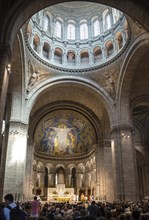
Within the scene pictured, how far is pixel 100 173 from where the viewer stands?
89.9 ft

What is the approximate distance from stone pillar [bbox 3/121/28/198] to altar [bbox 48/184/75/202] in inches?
487

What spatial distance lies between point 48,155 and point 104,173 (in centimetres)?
1007

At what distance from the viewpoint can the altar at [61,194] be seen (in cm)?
2967

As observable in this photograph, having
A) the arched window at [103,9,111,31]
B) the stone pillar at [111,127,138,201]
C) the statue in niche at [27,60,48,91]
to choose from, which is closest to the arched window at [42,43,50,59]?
the statue in niche at [27,60,48,91]

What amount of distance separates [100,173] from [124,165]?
27.7 ft

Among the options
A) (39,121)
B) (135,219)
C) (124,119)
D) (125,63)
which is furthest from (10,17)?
(39,121)

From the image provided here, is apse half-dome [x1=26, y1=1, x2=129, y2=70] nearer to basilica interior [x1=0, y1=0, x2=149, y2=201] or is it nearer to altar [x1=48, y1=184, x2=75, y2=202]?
basilica interior [x1=0, y1=0, x2=149, y2=201]

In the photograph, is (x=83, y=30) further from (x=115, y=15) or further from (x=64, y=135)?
(x=64, y=135)

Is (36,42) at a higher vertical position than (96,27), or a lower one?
lower

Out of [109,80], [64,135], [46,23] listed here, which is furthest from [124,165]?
[46,23]

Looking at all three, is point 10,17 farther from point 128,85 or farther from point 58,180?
point 58,180

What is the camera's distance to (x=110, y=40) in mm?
23562

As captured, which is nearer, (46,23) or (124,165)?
(124,165)

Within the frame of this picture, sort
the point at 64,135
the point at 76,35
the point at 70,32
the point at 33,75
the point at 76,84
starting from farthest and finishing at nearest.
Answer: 1. the point at 64,135
2. the point at 70,32
3. the point at 76,35
4. the point at 76,84
5. the point at 33,75
